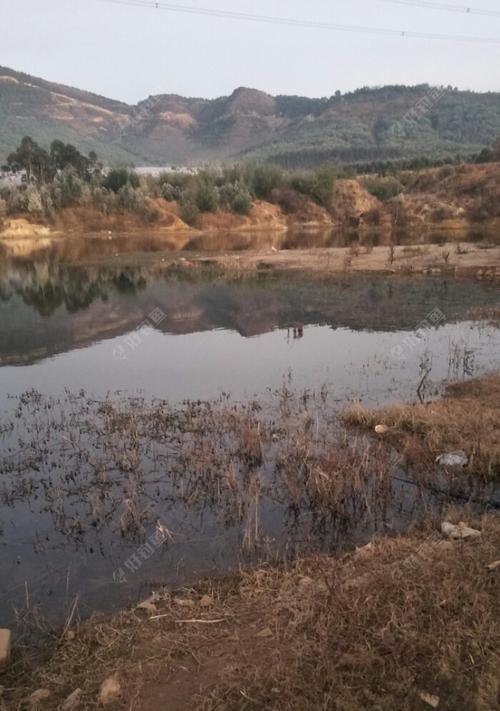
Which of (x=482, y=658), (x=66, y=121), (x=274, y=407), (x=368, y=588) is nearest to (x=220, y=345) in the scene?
(x=274, y=407)

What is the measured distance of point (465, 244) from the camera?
39844mm

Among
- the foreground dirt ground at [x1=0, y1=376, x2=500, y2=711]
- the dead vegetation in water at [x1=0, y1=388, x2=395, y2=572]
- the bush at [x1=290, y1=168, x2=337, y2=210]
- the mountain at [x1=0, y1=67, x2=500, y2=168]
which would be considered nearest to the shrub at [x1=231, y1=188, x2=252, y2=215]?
the bush at [x1=290, y1=168, x2=337, y2=210]

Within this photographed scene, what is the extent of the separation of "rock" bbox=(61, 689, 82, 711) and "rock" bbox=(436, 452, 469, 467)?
5.98 meters

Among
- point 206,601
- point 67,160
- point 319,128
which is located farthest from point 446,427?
point 319,128

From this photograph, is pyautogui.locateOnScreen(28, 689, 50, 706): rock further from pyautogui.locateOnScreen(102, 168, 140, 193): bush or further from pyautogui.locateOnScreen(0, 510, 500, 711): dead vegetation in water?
pyautogui.locateOnScreen(102, 168, 140, 193): bush

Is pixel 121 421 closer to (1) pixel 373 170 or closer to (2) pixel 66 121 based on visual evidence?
(1) pixel 373 170

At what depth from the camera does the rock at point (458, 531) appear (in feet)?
20.8

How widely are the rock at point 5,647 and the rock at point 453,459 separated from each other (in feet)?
20.0

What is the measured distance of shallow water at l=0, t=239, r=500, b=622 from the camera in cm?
682

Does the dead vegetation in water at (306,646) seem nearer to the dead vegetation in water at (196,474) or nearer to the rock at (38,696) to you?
the rock at (38,696)

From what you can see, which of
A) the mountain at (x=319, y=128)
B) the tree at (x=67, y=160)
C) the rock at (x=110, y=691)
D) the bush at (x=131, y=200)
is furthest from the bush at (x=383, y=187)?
the rock at (x=110, y=691)

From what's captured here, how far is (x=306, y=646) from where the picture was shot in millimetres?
4453

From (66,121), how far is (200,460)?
17730cm

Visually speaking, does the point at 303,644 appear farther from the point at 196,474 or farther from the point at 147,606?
the point at 196,474
